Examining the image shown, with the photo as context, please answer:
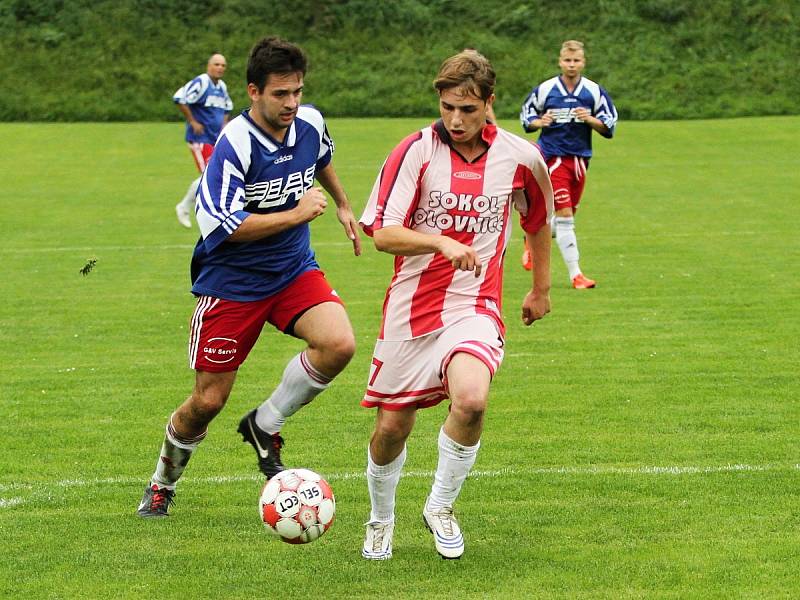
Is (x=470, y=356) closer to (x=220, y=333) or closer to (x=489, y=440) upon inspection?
(x=220, y=333)

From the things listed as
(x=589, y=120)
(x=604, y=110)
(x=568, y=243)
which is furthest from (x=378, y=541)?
(x=604, y=110)

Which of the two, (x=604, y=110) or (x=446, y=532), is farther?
(x=604, y=110)

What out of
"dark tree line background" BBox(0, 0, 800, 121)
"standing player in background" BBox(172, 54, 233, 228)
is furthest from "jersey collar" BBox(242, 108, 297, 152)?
"dark tree line background" BBox(0, 0, 800, 121)

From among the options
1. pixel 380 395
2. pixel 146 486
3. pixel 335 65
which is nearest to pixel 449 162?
pixel 380 395

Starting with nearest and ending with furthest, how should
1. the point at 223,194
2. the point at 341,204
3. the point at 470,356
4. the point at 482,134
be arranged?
the point at 470,356, the point at 482,134, the point at 223,194, the point at 341,204

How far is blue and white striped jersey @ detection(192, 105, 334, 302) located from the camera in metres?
5.74

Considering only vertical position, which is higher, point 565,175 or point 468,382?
point 468,382

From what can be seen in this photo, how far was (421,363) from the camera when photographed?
17.8 feet

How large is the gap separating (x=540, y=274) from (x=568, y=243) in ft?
23.0

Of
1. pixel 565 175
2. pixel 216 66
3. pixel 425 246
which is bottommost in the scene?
pixel 216 66

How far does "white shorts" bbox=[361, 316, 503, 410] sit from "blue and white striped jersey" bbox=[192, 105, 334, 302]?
0.88 meters

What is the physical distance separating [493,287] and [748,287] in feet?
24.0

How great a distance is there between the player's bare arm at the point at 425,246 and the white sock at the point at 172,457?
57.4 inches

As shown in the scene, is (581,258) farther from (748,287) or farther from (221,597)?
(221,597)
